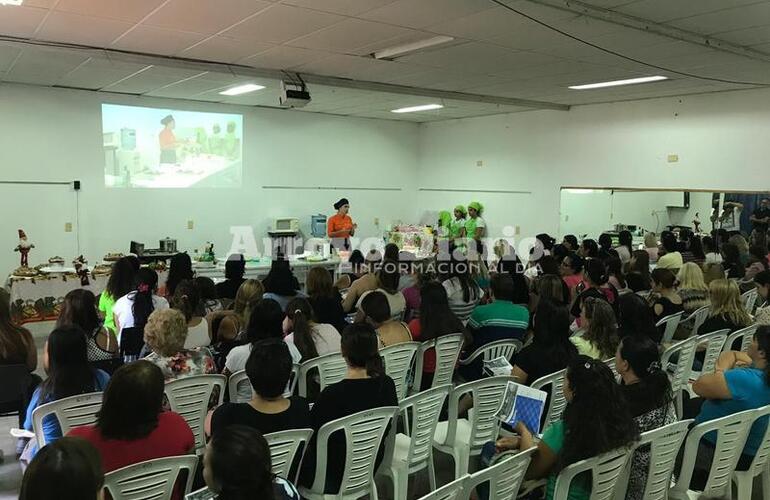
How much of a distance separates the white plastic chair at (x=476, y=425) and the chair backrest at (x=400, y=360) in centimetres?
53

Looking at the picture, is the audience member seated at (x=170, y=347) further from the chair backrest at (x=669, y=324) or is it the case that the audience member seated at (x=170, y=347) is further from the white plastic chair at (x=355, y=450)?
the chair backrest at (x=669, y=324)

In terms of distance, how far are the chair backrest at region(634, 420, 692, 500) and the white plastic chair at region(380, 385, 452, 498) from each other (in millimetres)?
918

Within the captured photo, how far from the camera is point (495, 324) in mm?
4121

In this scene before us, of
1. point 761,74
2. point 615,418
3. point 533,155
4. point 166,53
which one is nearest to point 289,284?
point 166,53

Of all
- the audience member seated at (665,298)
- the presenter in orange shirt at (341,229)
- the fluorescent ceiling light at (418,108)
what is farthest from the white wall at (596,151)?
the audience member seated at (665,298)

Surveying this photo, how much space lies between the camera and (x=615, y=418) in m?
2.15

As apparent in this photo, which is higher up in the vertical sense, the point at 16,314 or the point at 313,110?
the point at 313,110

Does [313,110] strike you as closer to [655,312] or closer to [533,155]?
[533,155]

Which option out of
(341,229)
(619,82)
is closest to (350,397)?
(619,82)

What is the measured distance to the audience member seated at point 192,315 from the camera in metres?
3.75

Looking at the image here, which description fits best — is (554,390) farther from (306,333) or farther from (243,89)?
(243,89)

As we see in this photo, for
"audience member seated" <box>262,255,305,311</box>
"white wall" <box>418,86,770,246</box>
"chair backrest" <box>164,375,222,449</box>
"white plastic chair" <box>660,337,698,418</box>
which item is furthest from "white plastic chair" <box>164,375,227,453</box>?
"white wall" <box>418,86,770,246</box>

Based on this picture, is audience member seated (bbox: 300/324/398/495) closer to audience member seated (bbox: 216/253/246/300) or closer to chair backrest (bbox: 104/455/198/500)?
chair backrest (bbox: 104/455/198/500)

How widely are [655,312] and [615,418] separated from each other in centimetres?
304
